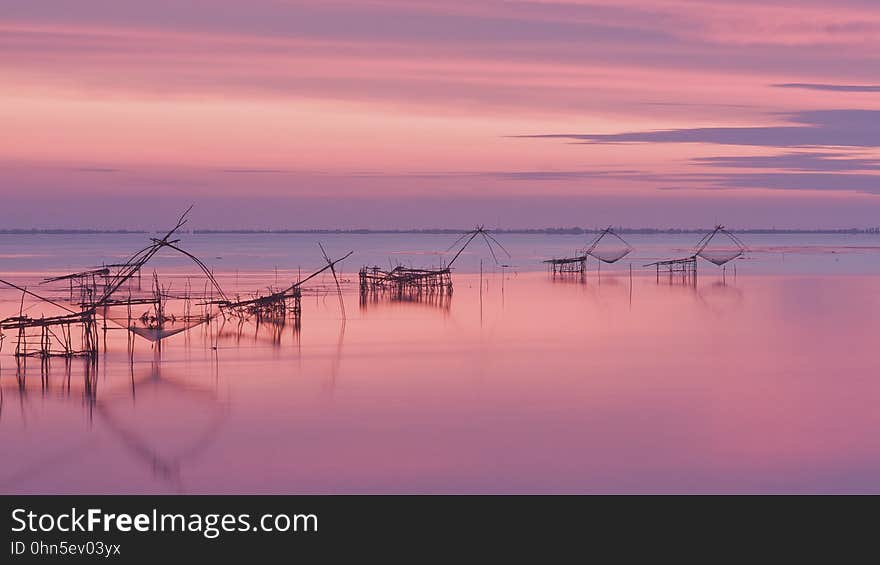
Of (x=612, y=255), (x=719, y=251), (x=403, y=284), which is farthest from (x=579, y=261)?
(x=612, y=255)

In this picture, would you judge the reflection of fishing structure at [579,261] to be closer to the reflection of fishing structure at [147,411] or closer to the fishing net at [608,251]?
the fishing net at [608,251]

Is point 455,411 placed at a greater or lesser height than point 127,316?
lesser

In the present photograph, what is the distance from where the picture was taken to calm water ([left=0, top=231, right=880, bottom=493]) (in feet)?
31.5

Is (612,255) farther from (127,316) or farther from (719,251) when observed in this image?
(127,316)

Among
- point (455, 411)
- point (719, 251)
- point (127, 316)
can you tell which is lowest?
point (455, 411)

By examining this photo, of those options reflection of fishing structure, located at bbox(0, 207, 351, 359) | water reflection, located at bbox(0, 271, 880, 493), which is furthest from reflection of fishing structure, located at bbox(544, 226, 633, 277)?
water reflection, located at bbox(0, 271, 880, 493)

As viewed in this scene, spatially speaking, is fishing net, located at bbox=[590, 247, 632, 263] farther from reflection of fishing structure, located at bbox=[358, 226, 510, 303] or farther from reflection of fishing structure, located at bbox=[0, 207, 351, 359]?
reflection of fishing structure, located at bbox=[0, 207, 351, 359]

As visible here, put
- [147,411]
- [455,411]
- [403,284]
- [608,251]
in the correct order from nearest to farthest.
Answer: [147,411] → [455,411] → [403,284] → [608,251]

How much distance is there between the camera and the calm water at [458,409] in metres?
9.61

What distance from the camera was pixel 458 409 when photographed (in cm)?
1238

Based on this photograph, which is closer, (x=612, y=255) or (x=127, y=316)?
(x=127, y=316)

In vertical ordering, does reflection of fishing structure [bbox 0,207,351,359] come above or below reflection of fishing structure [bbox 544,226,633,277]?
below

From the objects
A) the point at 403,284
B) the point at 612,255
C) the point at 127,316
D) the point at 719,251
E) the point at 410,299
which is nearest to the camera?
the point at 127,316
